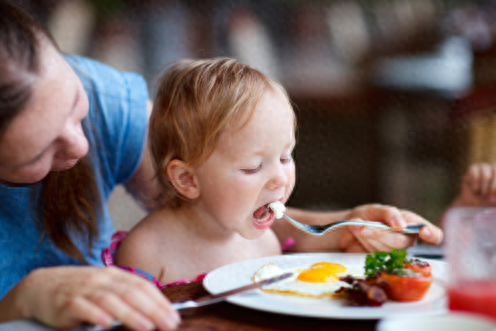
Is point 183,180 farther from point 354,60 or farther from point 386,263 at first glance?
point 354,60

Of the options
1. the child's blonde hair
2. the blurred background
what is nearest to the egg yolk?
the child's blonde hair

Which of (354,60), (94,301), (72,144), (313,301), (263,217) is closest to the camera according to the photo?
(94,301)

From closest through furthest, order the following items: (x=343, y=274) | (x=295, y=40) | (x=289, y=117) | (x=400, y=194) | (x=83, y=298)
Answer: (x=83, y=298)
(x=343, y=274)
(x=289, y=117)
(x=400, y=194)
(x=295, y=40)

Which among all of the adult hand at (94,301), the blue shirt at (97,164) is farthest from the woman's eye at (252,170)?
the blue shirt at (97,164)

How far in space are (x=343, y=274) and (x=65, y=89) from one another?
63 centimetres

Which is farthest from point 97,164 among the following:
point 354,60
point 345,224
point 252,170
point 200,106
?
point 354,60

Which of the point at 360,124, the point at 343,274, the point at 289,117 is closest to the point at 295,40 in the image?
the point at 360,124

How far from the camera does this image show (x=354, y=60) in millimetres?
3910

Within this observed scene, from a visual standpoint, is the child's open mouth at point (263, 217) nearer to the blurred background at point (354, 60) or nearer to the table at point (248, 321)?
the table at point (248, 321)

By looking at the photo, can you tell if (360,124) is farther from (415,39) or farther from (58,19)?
(58,19)

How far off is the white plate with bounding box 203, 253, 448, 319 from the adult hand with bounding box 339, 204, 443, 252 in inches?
5.2

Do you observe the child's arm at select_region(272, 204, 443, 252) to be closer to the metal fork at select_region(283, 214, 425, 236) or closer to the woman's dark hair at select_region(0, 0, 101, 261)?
the metal fork at select_region(283, 214, 425, 236)

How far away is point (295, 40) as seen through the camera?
12.5ft

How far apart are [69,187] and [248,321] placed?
2.52ft
